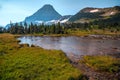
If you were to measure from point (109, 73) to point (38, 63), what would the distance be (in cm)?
1649

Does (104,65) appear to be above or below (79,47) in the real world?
above

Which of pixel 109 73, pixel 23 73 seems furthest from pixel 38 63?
pixel 109 73

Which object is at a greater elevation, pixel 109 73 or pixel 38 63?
pixel 38 63

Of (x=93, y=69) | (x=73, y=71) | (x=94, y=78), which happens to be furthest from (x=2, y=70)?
(x=93, y=69)

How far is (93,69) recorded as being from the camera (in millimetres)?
44625

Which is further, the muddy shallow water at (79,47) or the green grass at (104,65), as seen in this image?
the muddy shallow water at (79,47)

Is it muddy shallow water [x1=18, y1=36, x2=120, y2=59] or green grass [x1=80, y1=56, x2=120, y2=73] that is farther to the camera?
muddy shallow water [x1=18, y1=36, x2=120, y2=59]

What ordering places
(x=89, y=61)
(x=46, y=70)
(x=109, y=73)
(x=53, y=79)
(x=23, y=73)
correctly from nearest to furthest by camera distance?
(x=53, y=79) < (x=23, y=73) < (x=46, y=70) < (x=109, y=73) < (x=89, y=61)

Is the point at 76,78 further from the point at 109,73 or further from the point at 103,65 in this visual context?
the point at 103,65

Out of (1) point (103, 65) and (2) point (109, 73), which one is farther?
(1) point (103, 65)

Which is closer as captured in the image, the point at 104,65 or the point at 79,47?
the point at 104,65

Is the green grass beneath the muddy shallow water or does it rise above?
above

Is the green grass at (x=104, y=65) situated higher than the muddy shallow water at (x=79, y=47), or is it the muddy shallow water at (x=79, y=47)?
the green grass at (x=104, y=65)

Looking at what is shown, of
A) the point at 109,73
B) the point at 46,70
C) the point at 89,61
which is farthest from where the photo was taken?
the point at 89,61
